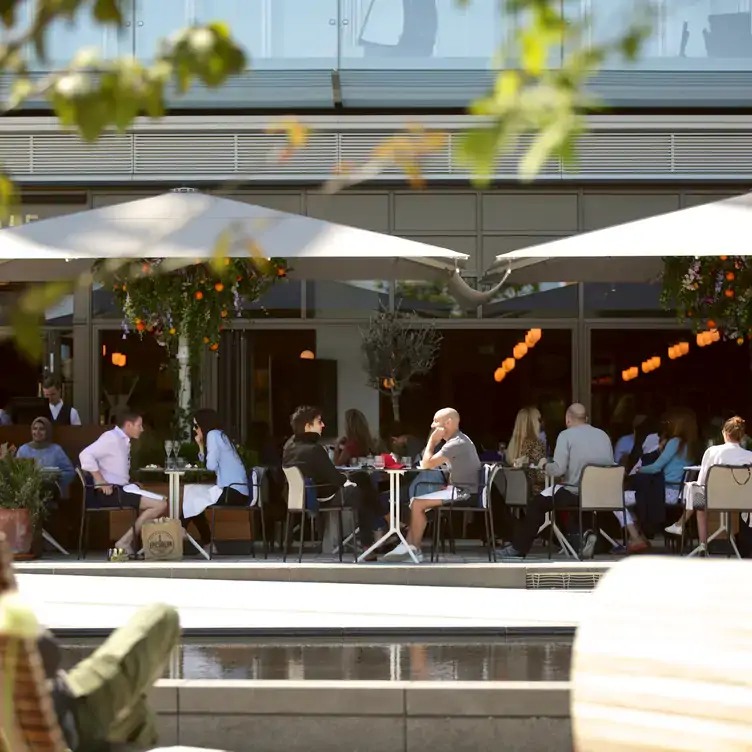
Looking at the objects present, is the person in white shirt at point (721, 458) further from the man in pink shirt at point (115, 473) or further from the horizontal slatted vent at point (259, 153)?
the horizontal slatted vent at point (259, 153)

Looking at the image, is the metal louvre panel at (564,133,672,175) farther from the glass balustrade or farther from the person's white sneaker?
the person's white sneaker

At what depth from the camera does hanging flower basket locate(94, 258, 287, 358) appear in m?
13.6

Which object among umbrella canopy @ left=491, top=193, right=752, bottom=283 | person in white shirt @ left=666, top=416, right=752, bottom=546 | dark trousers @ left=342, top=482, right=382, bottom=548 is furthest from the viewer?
dark trousers @ left=342, top=482, right=382, bottom=548

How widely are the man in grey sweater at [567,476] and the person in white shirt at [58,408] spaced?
6.09 metres

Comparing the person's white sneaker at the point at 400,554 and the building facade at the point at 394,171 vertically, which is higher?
the building facade at the point at 394,171

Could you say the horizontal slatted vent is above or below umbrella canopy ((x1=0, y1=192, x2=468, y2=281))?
above

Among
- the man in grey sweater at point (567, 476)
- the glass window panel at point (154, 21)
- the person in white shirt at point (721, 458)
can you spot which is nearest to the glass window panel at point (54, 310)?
the glass window panel at point (154, 21)

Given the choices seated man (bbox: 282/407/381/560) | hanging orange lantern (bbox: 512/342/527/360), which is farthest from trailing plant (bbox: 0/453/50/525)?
hanging orange lantern (bbox: 512/342/527/360)

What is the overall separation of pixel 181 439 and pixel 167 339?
0.97 meters

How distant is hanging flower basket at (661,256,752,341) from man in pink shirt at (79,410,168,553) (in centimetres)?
506

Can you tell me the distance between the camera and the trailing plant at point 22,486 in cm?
1291

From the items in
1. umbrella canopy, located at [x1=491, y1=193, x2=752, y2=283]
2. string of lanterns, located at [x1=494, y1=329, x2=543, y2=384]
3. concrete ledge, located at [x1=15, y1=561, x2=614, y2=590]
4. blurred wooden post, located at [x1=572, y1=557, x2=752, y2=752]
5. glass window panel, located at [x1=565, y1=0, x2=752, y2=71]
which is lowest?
concrete ledge, located at [x1=15, y1=561, x2=614, y2=590]

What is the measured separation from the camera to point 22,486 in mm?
12938

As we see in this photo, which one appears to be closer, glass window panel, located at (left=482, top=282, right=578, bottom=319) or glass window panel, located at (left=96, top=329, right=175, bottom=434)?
glass window panel, located at (left=96, top=329, right=175, bottom=434)
